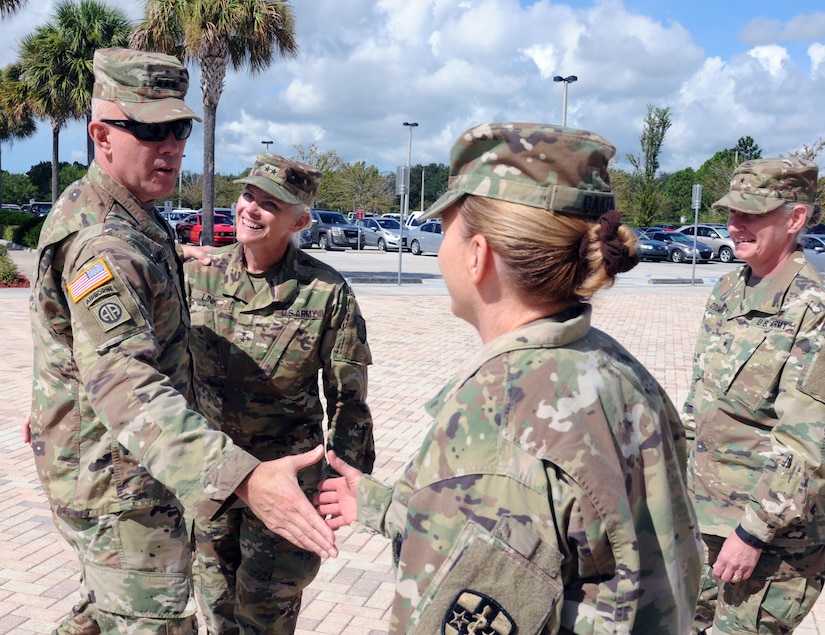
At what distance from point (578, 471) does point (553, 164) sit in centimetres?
56

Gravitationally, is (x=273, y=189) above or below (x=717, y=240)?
above

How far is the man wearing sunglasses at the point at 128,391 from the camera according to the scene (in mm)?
2238

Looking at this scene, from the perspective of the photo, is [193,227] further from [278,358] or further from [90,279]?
[90,279]

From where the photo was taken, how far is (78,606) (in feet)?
8.84

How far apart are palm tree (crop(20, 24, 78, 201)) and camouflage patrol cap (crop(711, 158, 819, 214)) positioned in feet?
110

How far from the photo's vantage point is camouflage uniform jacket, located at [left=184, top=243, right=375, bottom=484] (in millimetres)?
3316

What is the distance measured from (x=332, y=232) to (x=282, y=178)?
32.2 metres

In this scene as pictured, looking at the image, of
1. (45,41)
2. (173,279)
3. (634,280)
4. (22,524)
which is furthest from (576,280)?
(45,41)

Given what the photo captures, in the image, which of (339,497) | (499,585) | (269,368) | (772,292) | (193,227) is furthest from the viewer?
(193,227)

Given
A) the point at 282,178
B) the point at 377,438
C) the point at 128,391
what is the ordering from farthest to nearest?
the point at 377,438, the point at 282,178, the point at 128,391

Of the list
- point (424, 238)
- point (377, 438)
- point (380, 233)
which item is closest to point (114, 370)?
point (377, 438)

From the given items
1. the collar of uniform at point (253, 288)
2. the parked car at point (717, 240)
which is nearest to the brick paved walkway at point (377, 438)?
the collar of uniform at point (253, 288)

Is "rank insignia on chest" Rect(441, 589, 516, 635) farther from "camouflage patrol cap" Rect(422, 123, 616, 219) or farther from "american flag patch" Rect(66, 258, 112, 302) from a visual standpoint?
"american flag patch" Rect(66, 258, 112, 302)

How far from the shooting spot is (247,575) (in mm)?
3205
